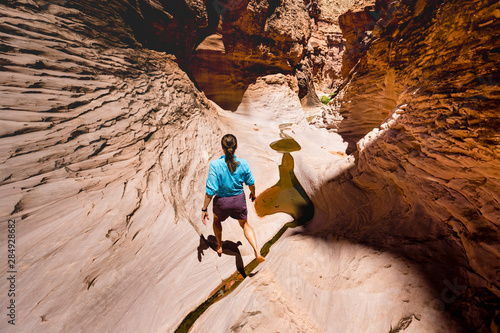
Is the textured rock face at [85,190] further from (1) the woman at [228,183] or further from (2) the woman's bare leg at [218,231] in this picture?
(1) the woman at [228,183]

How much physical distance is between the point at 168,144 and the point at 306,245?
2.74 metres

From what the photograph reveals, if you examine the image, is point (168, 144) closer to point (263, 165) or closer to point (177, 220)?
point (177, 220)

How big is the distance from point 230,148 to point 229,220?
4.56 feet

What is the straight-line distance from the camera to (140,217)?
2191mm

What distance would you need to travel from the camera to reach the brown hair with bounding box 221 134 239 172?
1793 millimetres

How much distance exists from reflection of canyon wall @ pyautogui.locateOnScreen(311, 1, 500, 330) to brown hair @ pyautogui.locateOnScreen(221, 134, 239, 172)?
1.56 metres

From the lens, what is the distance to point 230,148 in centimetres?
179

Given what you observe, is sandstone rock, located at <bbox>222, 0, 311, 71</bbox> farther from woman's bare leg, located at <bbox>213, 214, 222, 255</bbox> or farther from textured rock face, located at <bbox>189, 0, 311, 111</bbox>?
woman's bare leg, located at <bbox>213, 214, 222, 255</bbox>

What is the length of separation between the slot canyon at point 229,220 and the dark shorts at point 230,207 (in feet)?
Answer: 2.19

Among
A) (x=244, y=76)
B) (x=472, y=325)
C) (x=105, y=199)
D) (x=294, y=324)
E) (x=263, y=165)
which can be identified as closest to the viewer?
(x=472, y=325)

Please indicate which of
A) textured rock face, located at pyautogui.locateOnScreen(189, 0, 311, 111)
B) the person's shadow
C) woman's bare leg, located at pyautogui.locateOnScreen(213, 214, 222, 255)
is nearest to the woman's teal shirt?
woman's bare leg, located at pyautogui.locateOnScreen(213, 214, 222, 255)

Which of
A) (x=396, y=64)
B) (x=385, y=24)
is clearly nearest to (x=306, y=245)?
(x=396, y=64)

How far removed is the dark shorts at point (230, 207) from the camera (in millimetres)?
1921

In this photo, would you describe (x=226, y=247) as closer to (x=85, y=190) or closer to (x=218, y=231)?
(x=218, y=231)
